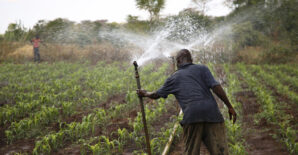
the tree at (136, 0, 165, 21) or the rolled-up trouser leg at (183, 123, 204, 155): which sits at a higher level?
the tree at (136, 0, 165, 21)

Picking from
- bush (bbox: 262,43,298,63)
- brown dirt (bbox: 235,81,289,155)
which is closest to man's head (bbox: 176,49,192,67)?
brown dirt (bbox: 235,81,289,155)

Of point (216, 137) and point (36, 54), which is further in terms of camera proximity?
point (36, 54)

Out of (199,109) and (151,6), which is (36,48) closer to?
(151,6)

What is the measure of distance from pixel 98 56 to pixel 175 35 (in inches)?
225

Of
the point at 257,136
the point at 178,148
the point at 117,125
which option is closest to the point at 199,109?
the point at 178,148

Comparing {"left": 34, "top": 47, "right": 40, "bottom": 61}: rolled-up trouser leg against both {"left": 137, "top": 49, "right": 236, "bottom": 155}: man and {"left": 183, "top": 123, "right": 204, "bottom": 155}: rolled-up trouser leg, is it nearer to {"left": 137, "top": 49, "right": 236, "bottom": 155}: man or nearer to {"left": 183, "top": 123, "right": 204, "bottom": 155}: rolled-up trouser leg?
{"left": 137, "top": 49, "right": 236, "bottom": 155}: man

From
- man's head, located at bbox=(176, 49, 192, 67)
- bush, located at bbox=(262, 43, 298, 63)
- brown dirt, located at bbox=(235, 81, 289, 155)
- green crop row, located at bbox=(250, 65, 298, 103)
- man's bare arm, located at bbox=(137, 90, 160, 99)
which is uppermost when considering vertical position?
man's head, located at bbox=(176, 49, 192, 67)

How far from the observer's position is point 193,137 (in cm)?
264

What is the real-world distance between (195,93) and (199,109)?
165 mm

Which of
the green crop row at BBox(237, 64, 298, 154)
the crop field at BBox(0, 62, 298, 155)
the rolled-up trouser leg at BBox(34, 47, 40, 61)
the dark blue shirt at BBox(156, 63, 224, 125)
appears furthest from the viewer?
the rolled-up trouser leg at BBox(34, 47, 40, 61)

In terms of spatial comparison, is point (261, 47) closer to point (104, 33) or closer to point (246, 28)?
point (246, 28)

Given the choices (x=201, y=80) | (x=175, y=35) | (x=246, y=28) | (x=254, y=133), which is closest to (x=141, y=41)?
(x=175, y=35)

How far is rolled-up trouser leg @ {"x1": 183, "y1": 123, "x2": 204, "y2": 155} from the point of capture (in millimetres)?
2600

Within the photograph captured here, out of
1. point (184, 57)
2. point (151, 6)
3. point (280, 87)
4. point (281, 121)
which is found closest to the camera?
point (184, 57)
